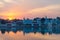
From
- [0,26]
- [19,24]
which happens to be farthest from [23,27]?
[0,26]

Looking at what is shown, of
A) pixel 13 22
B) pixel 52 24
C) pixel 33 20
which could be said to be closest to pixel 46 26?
pixel 52 24

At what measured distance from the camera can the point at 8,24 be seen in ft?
177

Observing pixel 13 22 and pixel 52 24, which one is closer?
pixel 52 24

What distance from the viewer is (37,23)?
172ft

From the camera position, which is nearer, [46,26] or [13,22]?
[46,26]

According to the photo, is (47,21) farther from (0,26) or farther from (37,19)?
(0,26)

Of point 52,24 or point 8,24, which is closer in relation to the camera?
point 52,24

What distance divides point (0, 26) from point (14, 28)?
312cm

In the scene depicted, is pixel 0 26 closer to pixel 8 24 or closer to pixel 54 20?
pixel 8 24

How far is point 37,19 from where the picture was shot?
2101 inches

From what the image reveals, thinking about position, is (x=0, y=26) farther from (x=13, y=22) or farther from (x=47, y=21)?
(x=47, y=21)

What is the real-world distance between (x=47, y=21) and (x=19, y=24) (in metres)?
6.63

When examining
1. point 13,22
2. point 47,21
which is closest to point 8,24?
point 13,22

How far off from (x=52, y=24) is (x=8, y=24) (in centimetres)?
1013
